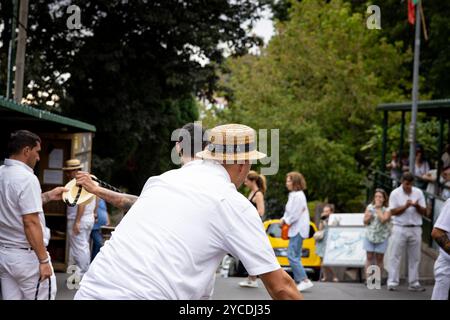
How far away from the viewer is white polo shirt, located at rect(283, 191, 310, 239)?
38.3 ft

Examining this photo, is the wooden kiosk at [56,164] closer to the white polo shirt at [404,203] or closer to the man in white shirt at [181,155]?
the white polo shirt at [404,203]

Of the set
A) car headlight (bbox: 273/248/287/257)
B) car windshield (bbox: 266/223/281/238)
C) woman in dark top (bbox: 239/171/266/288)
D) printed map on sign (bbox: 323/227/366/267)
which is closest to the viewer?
woman in dark top (bbox: 239/171/266/288)

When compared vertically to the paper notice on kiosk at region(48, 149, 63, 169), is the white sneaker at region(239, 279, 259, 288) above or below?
below

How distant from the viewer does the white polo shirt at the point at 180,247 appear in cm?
320

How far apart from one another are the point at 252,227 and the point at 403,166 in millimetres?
16566

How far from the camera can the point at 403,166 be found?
19.3 m

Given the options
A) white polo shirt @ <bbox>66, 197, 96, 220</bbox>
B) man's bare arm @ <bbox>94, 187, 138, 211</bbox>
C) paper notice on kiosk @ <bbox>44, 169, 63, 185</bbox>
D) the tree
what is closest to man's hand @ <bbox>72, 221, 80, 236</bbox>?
white polo shirt @ <bbox>66, 197, 96, 220</bbox>

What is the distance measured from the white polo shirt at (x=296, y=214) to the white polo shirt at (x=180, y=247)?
8.40 m

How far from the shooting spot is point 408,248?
12.8 m

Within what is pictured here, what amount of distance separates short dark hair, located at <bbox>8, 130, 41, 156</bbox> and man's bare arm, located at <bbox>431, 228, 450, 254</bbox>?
3297mm

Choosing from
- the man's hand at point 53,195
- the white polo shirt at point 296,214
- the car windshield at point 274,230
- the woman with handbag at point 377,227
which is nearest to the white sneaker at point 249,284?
the white polo shirt at point 296,214

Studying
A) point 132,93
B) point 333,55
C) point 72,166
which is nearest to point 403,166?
point 333,55

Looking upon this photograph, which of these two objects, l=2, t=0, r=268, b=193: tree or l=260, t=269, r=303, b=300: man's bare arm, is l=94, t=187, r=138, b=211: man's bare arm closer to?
l=260, t=269, r=303, b=300: man's bare arm

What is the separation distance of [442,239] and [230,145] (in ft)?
13.0
